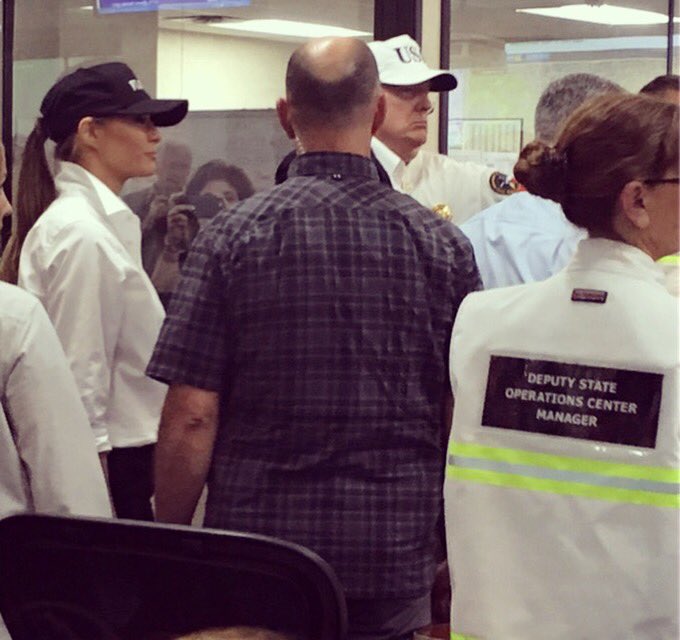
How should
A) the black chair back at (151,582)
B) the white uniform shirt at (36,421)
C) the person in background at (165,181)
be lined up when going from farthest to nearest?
1. the person in background at (165,181)
2. the white uniform shirt at (36,421)
3. the black chair back at (151,582)

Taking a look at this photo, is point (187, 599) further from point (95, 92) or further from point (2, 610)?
point (95, 92)

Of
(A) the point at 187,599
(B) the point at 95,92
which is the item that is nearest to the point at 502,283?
(B) the point at 95,92

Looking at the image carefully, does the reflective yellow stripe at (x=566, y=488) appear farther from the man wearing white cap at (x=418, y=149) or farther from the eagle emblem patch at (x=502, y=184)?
the eagle emblem patch at (x=502, y=184)

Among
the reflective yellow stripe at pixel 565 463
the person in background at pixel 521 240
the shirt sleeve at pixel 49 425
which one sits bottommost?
the shirt sleeve at pixel 49 425

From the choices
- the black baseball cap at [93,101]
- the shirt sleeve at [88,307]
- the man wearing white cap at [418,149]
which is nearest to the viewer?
the shirt sleeve at [88,307]

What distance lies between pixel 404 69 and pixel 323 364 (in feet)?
5.29

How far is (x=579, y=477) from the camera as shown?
1.77m

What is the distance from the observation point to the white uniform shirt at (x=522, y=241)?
3.07 m

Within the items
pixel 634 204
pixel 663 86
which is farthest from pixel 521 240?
pixel 634 204

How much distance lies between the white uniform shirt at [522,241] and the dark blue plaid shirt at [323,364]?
0.81 metres

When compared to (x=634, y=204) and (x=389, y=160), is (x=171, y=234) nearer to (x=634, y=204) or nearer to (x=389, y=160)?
(x=389, y=160)

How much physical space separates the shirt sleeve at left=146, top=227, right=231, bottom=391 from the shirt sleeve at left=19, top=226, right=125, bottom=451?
0.83 m

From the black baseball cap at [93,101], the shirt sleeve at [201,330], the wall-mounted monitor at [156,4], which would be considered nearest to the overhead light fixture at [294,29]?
the wall-mounted monitor at [156,4]

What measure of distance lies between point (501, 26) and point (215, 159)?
1.17 m
